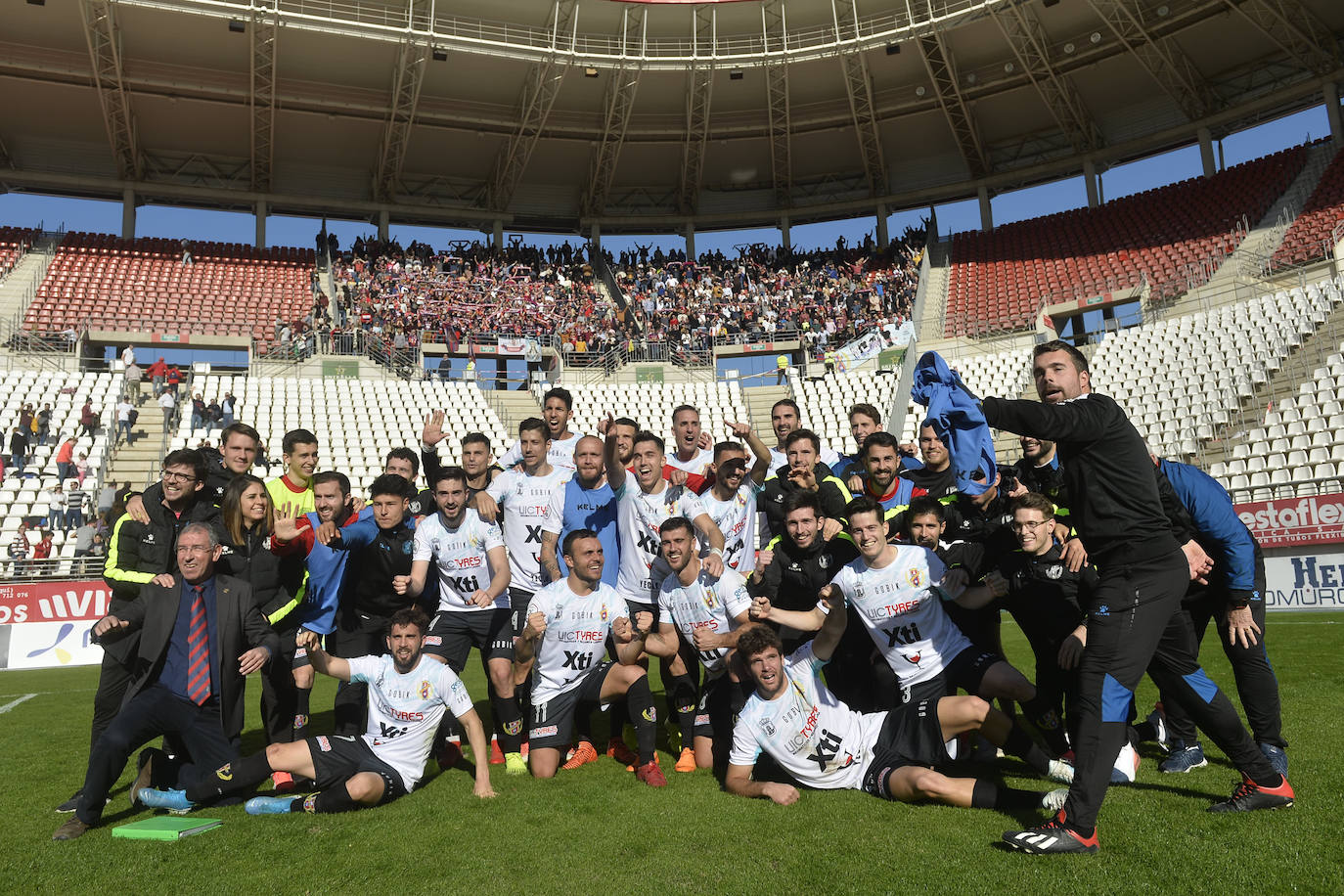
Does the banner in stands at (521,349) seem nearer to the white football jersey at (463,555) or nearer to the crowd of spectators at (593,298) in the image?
the crowd of spectators at (593,298)

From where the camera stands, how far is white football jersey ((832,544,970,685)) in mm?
5312

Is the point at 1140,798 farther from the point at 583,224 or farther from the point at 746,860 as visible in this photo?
the point at 583,224

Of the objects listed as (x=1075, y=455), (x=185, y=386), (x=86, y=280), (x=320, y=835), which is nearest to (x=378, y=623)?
(x=320, y=835)

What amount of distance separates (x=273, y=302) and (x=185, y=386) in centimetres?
642

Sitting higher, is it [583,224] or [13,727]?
[583,224]

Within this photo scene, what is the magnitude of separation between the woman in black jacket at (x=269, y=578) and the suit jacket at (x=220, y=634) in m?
0.44

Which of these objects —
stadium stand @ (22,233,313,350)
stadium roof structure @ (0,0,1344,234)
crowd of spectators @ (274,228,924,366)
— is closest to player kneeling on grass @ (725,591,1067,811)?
crowd of spectators @ (274,228,924,366)

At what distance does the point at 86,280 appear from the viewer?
27562 millimetres

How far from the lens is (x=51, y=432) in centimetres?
1989

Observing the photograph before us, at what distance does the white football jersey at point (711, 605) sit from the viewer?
5.88 m

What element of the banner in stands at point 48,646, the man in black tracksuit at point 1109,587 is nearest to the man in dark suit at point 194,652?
the man in black tracksuit at point 1109,587

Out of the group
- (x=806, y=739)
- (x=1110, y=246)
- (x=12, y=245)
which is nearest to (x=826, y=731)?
(x=806, y=739)

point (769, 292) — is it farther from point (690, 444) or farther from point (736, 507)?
point (736, 507)

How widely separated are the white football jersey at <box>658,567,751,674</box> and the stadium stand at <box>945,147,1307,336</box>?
926 inches
